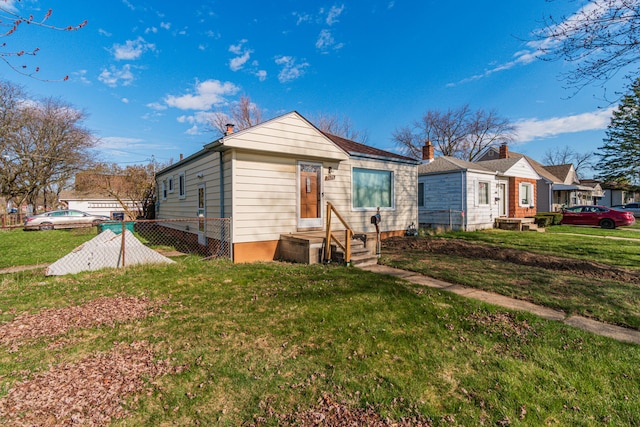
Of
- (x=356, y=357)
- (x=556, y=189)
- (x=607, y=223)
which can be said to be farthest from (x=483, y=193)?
(x=356, y=357)

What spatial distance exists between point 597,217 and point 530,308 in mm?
18713

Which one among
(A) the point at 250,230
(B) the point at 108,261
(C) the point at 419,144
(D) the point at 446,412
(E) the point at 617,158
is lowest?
(D) the point at 446,412

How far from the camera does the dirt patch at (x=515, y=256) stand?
21.8 feet

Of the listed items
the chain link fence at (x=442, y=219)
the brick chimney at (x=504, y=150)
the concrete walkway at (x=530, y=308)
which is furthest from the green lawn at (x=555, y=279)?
the brick chimney at (x=504, y=150)

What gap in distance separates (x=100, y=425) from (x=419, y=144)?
4210 centimetres

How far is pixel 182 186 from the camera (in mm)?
12367

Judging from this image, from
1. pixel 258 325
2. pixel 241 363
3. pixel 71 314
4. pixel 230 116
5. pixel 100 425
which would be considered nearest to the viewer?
pixel 100 425

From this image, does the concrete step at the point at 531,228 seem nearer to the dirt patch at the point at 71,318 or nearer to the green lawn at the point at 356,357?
the green lawn at the point at 356,357

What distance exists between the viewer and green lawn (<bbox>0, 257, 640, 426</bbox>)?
246 cm

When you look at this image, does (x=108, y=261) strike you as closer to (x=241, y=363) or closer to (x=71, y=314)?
(x=71, y=314)

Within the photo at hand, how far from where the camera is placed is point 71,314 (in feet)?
14.1

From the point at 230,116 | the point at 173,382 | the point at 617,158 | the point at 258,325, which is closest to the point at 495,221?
the point at 617,158

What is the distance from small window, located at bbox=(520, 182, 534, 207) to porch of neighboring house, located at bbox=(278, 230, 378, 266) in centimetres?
1551

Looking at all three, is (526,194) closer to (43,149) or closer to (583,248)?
(583,248)
